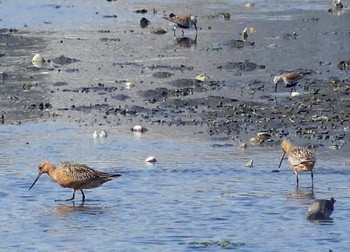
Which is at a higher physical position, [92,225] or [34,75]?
[34,75]

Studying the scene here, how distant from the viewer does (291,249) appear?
11.5 m

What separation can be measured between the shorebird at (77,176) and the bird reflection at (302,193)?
2071mm

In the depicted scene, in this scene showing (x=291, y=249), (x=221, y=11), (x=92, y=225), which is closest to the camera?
(x=291, y=249)

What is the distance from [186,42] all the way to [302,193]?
1210 centimetres

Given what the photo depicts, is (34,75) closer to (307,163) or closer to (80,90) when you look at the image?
(80,90)

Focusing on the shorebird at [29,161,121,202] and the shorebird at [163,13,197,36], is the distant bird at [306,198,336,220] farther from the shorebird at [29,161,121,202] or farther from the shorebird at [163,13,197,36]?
the shorebird at [163,13,197,36]

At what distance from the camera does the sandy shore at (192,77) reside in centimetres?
1784

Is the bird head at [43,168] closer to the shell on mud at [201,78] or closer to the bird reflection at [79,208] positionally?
the bird reflection at [79,208]

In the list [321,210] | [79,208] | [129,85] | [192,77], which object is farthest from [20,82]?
[321,210]

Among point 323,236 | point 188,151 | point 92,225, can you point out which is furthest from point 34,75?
point 323,236

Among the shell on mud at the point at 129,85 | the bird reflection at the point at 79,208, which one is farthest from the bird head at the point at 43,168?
the shell on mud at the point at 129,85

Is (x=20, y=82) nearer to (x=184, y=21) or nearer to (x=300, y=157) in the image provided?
(x=184, y=21)

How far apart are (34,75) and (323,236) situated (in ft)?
35.6

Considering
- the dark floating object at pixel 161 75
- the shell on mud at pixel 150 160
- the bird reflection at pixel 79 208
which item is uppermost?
the dark floating object at pixel 161 75
